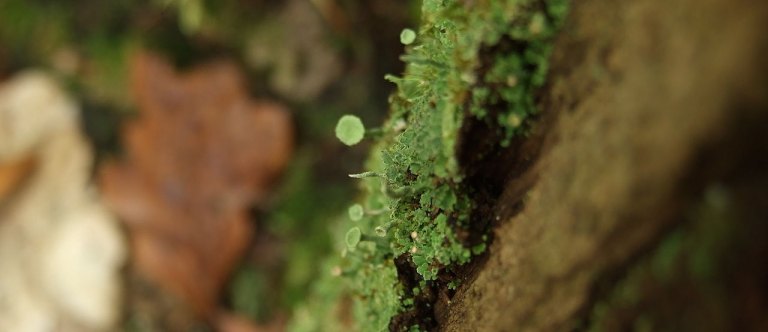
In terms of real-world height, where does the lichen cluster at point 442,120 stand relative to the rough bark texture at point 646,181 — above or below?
above

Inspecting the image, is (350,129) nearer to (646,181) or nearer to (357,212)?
(357,212)

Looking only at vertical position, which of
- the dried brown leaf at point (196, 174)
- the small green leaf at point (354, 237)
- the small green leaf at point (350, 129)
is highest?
the dried brown leaf at point (196, 174)

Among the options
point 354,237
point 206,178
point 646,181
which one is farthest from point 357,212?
point 206,178

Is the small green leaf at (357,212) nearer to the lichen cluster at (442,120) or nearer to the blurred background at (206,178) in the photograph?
the lichen cluster at (442,120)

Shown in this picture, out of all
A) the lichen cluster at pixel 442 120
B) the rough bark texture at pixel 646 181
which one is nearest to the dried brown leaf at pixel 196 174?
the lichen cluster at pixel 442 120

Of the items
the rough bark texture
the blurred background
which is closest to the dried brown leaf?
the blurred background

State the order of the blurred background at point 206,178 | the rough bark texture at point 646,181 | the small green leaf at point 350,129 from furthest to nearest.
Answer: the blurred background at point 206,178, the small green leaf at point 350,129, the rough bark texture at point 646,181

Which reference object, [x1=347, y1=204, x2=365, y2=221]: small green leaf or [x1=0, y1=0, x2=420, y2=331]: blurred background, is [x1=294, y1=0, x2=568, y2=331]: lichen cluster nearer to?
[x1=347, y1=204, x2=365, y2=221]: small green leaf
